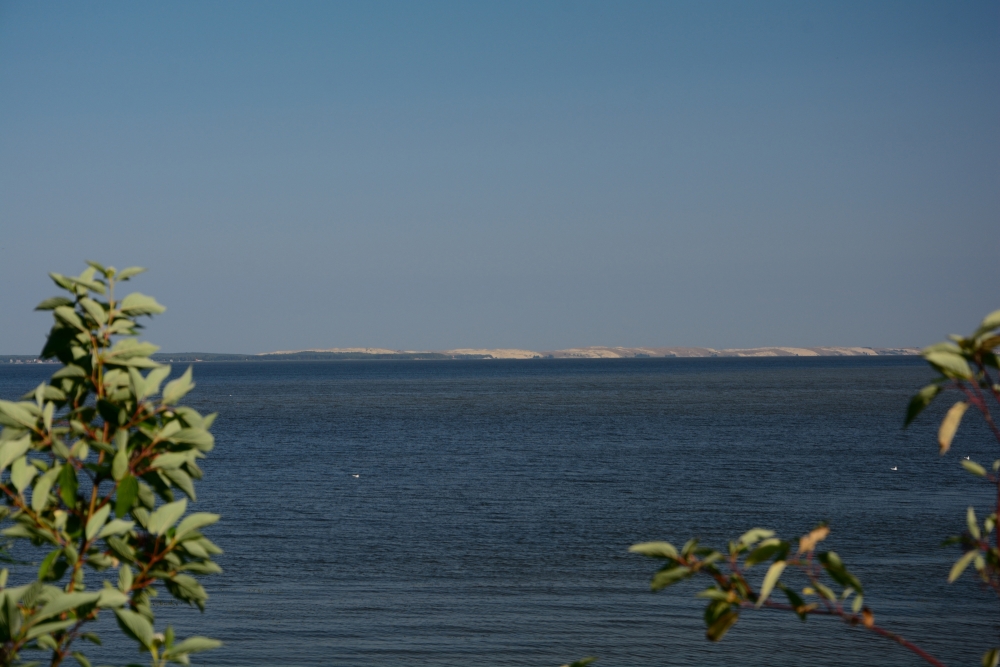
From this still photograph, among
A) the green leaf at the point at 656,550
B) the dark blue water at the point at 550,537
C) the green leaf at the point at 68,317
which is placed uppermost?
the green leaf at the point at 68,317

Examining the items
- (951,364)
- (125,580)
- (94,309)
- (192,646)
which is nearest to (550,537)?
(192,646)

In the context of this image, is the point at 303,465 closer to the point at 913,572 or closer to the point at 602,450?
the point at 602,450

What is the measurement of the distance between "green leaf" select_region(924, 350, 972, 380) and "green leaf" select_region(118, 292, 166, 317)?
2219mm

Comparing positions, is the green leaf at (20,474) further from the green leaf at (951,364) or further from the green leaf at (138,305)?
the green leaf at (951,364)

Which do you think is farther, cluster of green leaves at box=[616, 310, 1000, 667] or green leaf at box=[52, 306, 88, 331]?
green leaf at box=[52, 306, 88, 331]

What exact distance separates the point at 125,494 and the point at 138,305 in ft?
2.01

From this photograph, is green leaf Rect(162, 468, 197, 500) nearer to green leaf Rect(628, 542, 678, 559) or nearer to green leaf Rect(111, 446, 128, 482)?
green leaf Rect(111, 446, 128, 482)

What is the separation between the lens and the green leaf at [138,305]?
9.55 ft

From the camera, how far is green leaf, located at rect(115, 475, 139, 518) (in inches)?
104

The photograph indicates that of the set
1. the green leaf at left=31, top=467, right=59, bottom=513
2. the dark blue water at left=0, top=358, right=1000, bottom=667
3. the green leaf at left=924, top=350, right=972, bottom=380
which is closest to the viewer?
the green leaf at left=924, top=350, right=972, bottom=380

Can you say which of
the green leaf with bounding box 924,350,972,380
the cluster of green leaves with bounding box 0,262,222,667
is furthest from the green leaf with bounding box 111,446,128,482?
the green leaf with bounding box 924,350,972,380

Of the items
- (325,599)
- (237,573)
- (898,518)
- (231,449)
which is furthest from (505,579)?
(231,449)

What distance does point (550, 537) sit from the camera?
31719mm

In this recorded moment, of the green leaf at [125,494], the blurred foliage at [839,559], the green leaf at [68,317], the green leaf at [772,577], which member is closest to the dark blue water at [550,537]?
the blurred foliage at [839,559]
